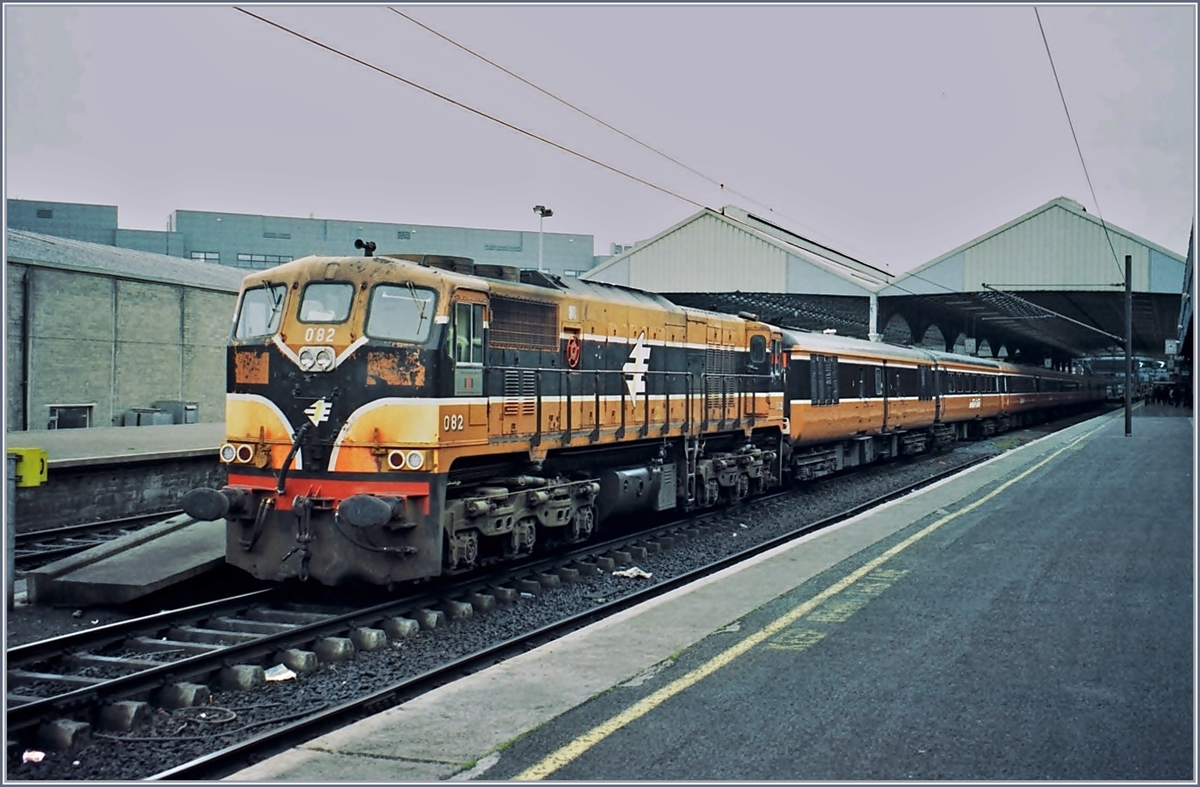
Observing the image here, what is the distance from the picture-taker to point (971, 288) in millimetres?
37656

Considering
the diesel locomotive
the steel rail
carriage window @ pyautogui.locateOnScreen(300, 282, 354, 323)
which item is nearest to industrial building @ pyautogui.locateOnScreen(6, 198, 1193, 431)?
the diesel locomotive

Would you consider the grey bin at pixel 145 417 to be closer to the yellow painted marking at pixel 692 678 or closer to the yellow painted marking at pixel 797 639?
the yellow painted marking at pixel 692 678

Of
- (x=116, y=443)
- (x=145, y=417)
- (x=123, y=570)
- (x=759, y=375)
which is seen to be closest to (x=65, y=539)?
(x=123, y=570)

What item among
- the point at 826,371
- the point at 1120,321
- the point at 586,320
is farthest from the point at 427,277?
the point at 1120,321

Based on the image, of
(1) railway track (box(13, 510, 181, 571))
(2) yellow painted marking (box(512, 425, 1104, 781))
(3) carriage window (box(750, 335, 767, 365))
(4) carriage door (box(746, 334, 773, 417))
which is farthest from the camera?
(3) carriage window (box(750, 335, 767, 365))

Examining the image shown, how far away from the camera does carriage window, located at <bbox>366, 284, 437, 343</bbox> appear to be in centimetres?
934

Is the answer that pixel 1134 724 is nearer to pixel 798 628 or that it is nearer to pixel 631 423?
pixel 798 628

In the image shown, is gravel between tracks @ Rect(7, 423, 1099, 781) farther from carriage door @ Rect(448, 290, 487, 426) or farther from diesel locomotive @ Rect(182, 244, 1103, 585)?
carriage door @ Rect(448, 290, 487, 426)

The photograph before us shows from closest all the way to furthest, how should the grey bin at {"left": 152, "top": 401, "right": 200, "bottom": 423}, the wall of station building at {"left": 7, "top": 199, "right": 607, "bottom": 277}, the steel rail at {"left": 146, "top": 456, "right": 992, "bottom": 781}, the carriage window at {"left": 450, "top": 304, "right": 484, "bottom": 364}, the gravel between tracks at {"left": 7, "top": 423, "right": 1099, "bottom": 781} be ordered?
the steel rail at {"left": 146, "top": 456, "right": 992, "bottom": 781} → the gravel between tracks at {"left": 7, "top": 423, "right": 1099, "bottom": 781} → the carriage window at {"left": 450, "top": 304, "right": 484, "bottom": 364} → the grey bin at {"left": 152, "top": 401, "right": 200, "bottom": 423} → the wall of station building at {"left": 7, "top": 199, "right": 607, "bottom": 277}

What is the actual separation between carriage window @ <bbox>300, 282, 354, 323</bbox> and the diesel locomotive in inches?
0.7

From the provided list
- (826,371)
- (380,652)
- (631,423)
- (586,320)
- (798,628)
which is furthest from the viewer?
(826,371)

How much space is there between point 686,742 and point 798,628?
264cm

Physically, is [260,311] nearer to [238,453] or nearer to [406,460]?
[238,453]

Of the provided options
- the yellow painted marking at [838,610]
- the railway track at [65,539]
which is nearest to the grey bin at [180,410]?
the railway track at [65,539]
